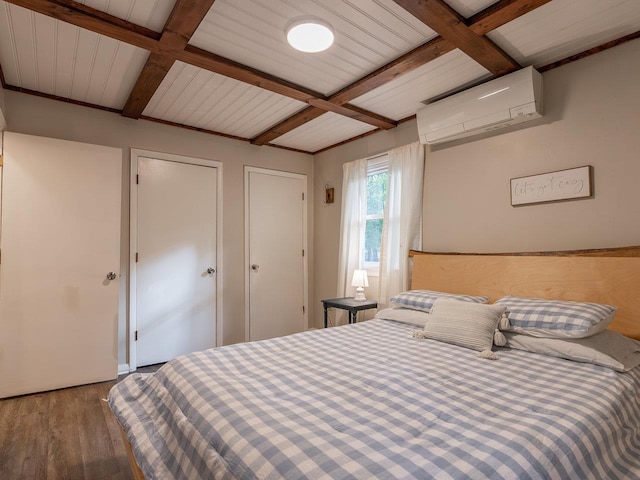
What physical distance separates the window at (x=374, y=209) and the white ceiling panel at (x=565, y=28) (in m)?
1.59

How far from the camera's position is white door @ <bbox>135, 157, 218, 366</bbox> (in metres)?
3.33

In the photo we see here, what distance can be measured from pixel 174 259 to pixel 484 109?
3073 millimetres

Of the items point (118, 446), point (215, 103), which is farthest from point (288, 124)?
point (118, 446)

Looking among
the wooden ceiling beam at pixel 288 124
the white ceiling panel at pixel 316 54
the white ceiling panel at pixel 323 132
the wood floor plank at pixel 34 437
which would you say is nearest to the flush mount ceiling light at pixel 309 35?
the white ceiling panel at pixel 316 54

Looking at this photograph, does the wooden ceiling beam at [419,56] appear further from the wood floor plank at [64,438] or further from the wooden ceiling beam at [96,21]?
the wood floor plank at [64,438]

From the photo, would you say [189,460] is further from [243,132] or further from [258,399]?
[243,132]

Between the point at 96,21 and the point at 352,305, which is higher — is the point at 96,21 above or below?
above

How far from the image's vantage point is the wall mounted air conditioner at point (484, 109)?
2.37m

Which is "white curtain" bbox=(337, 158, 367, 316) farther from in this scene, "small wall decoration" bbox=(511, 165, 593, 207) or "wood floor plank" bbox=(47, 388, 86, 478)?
"wood floor plank" bbox=(47, 388, 86, 478)

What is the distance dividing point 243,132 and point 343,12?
214 centimetres

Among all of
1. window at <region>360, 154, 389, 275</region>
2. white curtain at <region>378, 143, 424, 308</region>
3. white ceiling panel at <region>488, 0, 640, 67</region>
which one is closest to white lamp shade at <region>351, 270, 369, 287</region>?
white curtain at <region>378, 143, 424, 308</region>

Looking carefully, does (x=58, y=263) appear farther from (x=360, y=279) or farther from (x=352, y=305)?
(x=360, y=279)

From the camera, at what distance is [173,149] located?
354 centimetres

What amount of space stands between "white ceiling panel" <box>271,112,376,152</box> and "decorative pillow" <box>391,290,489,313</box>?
1831mm
